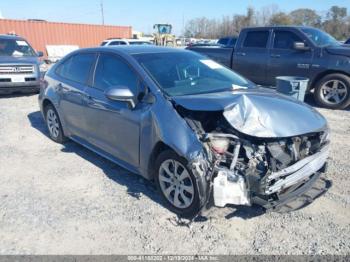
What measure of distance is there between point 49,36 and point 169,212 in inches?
1020

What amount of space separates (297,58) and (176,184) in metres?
6.19

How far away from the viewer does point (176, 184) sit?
3312mm

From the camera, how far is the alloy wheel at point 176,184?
3174 millimetres

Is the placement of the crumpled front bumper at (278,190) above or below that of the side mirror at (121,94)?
below

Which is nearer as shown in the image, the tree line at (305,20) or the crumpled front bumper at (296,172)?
the crumpled front bumper at (296,172)

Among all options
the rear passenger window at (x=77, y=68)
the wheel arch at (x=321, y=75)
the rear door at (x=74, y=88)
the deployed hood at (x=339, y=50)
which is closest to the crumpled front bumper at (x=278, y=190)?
the rear door at (x=74, y=88)

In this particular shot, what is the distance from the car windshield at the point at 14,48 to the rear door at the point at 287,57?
7472 millimetres

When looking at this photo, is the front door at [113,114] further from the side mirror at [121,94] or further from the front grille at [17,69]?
the front grille at [17,69]

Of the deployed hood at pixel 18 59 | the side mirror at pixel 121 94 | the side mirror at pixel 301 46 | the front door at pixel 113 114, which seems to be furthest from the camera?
the deployed hood at pixel 18 59

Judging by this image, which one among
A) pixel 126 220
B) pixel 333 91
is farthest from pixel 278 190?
pixel 333 91

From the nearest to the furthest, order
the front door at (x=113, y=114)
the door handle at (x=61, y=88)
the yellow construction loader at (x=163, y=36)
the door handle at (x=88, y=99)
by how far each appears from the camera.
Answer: the front door at (x=113, y=114)
the door handle at (x=88, y=99)
the door handle at (x=61, y=88)
the yellow construction loader at (x=163, y=36)

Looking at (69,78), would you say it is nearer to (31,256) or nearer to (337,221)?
(31,256)

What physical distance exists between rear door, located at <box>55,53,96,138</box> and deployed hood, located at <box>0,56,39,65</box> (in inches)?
196

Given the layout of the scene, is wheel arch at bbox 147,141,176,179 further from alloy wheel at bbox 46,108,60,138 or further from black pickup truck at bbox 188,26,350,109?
black pickup truck at bbox 188,26,350,109
